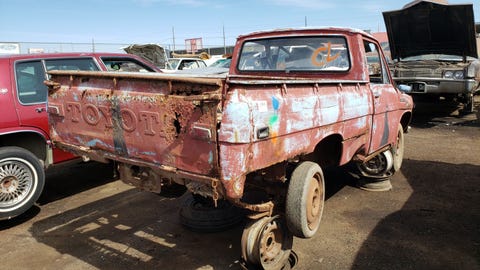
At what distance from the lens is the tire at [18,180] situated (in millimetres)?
3990

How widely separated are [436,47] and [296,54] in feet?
23.4

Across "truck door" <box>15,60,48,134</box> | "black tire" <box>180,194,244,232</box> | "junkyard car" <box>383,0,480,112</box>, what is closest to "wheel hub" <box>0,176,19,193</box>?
"truck door" <box>15,60,48,134</box>

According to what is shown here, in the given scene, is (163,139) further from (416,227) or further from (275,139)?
(416,227)

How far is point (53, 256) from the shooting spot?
135 inches

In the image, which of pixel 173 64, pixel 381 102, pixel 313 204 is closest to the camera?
pixel 313 204

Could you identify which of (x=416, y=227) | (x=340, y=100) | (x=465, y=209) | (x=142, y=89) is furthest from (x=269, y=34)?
(x=465, y=209)

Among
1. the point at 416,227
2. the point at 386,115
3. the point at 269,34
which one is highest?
the point at 269,34

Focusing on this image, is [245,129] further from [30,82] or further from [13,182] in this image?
[30,82]

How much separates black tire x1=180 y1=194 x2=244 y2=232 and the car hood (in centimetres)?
750

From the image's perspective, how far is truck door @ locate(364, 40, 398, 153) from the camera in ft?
13.4

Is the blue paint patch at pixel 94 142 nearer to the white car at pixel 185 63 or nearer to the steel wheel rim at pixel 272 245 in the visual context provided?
the steel wheel rim at pixel 272 245

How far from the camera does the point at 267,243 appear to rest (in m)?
2.95

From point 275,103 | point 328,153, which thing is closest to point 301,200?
point 275,103

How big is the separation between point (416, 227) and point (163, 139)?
9.00ft
